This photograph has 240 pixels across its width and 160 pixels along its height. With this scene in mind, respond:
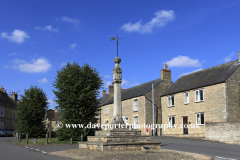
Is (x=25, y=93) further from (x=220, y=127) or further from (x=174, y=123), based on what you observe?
(x=220, y=127)

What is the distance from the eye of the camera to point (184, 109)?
95.3 feet

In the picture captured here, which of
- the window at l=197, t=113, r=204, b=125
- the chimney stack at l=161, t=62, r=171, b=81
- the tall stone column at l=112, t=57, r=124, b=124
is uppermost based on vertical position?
the chimney stack at l=161, t=62, r=171, b=81

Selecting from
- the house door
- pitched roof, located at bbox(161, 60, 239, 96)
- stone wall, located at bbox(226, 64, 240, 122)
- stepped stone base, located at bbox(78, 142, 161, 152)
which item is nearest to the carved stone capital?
stepped stone base, located at bbox(78, 142, 161, 152)

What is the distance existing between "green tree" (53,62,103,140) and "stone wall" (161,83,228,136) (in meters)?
11.3

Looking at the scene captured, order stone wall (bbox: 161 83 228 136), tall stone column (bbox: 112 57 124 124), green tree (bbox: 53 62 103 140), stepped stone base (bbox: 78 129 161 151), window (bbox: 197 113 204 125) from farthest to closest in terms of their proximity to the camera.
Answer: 1. window (bbox: 197 113 204 125)
2. stone wall (bbox: 161 83 228 136)
3. green tree (bbox: 53 62 103 140)
4. tall stone column (bbox: 112 57 124 124)
5. stepped stone base (bbox: 78 129 161 151)

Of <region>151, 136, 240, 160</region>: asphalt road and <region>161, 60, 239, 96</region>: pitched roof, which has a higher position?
<region>161, 60, 239, 96</region>: pitched roof

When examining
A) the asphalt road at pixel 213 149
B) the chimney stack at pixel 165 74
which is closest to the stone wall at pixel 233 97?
the asphalt road at pixel 213 149

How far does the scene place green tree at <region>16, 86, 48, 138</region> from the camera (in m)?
28.7

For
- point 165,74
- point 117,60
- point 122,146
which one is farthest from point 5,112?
point 122,146

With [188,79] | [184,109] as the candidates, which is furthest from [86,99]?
[188,79]

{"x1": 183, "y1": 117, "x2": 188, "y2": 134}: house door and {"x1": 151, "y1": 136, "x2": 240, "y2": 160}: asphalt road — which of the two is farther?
{"x1": 183, "y1": 117, "x2": 188, "y2": 134}: house door

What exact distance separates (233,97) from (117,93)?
15088mm

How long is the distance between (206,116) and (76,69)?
47.9 ft

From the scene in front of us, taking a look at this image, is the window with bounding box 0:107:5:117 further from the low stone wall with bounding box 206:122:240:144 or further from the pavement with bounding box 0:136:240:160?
the low stone wall with bounding box 206:122:240:144
